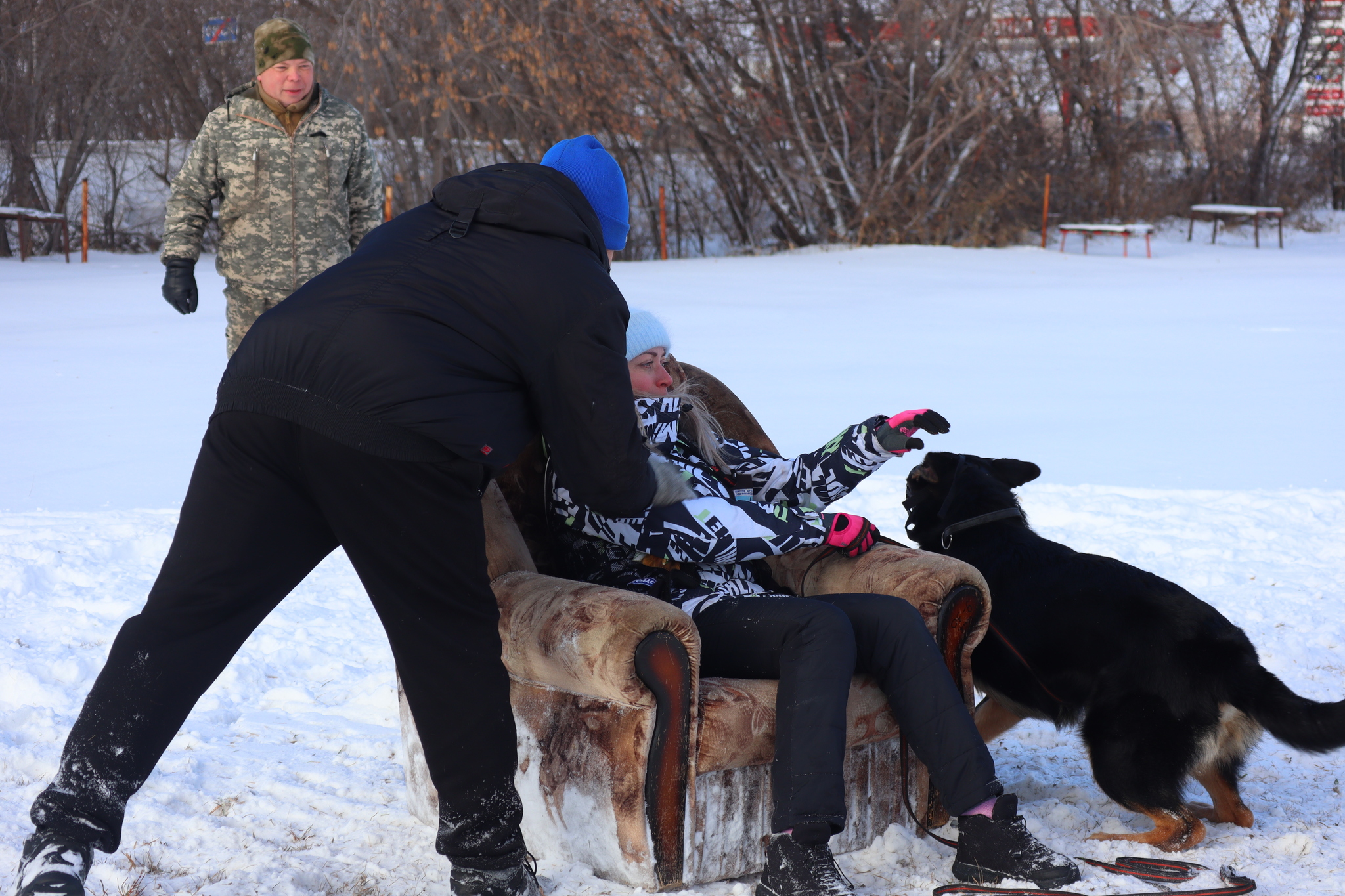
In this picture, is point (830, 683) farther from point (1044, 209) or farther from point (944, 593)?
point (1044, 209)

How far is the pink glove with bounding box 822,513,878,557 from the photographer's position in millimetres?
2396

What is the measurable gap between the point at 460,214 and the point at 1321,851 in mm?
2034

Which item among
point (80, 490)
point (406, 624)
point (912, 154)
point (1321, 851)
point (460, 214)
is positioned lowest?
point (1321, 851)

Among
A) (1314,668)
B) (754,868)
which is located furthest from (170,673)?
(1314,668)

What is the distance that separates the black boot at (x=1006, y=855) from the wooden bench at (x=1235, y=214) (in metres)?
15.9

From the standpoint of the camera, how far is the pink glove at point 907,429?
8.06ft

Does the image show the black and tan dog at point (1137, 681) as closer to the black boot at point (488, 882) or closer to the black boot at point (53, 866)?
the black boot at point (488, 882)

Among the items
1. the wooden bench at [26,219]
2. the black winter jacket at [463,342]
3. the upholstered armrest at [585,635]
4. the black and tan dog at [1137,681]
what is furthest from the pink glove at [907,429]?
the wooden bench at [26,219]

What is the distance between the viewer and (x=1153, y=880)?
6.86 feet

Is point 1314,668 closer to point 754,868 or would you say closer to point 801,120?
point 754,868

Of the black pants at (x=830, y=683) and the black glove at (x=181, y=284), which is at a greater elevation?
the black glove at (x=181, y=284)

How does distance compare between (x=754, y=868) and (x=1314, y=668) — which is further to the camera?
(x=1314, y=668)

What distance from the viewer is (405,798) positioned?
97.0 inches

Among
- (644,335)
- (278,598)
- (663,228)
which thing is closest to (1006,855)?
(644,335)
